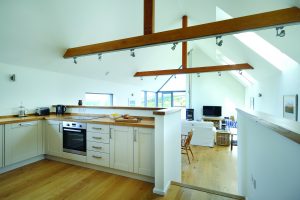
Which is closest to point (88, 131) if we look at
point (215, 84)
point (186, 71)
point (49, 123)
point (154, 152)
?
point (49, 123)

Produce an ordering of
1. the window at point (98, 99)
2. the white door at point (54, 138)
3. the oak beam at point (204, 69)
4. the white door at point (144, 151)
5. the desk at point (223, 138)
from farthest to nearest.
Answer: the desk at point (223, 138) < the window at point (98, 99) < the oak beam at point (204, 69) < the white door at point (54, 138) < the white door at point (144, 151)

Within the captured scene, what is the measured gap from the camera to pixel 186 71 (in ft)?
17.5

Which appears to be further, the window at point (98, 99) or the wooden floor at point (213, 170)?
the window at point (98, 99)

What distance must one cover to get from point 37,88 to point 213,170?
4.64m

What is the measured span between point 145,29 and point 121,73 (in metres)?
3.37

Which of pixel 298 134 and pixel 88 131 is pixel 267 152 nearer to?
pixel 298 134

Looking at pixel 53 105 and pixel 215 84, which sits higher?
pixel 215 84

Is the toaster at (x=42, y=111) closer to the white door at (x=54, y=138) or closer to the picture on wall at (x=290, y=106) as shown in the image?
the white door at (x=54, y=138)

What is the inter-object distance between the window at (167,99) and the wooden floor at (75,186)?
731cm

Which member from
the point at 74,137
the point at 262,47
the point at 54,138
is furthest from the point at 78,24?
the point at 262,47

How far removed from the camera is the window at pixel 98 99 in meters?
5.17

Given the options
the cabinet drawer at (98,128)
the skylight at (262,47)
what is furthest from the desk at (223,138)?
the cabinet drawer at (98,128)

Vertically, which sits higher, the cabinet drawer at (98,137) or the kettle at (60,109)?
the kettle at (60,109)

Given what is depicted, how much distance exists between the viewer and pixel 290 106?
2.70 metres
